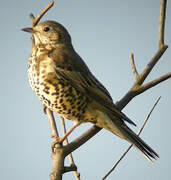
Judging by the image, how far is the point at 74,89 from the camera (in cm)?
448

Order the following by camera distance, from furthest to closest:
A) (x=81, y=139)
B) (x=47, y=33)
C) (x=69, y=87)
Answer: (x=47, y=33), (x=69, y=87), (x=81, y=139)

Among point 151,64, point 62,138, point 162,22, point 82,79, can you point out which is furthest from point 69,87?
point 162,22

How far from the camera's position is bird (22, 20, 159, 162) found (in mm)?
4316

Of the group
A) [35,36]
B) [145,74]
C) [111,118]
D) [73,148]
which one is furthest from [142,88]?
[35,36]

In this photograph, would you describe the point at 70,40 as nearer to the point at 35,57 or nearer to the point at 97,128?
the point at 35,57

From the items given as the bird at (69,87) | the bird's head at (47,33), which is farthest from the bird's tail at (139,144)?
the bird's head at (47,33)

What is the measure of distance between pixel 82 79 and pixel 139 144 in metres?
1.14

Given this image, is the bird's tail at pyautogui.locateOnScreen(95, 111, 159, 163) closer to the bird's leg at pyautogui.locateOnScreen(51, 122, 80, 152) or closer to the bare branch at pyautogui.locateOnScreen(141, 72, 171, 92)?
the bird's leg at pyautogui.locateOnScreen(51, 122, 80, 152)

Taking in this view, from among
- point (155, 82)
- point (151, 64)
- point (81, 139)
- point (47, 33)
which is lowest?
point (81, 139)

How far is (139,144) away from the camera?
13.9 feet

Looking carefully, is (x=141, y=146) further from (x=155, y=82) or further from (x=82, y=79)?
(x=82, y=79)

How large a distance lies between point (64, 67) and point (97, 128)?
912 millimetres

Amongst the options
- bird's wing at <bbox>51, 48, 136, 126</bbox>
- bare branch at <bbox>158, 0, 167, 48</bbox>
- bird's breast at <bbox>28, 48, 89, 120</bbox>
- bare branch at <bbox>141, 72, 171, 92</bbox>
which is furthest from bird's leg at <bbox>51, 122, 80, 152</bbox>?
bare branch at <bbox>158, 0, 167, 48</bbox>

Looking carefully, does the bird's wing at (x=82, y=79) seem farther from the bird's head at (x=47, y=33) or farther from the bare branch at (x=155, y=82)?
the bare branch at (x=155, y=82)
